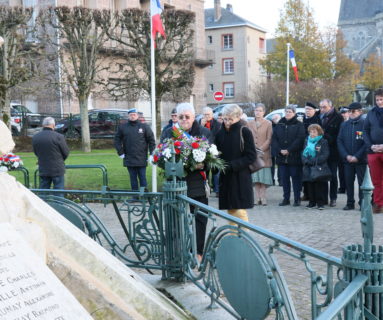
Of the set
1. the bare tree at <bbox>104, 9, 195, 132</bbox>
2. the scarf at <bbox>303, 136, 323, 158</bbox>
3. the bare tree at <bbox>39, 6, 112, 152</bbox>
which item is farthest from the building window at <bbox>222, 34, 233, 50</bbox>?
the scarf at <bbox>303, 136, 323, 158</bbox>

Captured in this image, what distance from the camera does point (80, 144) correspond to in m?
24.6

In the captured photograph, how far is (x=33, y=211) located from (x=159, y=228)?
168 cm

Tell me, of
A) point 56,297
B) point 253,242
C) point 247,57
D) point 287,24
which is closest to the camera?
point 56,297

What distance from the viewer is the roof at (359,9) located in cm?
8488

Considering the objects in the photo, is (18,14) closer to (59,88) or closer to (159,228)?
(59,88)

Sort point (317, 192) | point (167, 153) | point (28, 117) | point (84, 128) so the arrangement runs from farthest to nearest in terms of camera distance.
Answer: point (28, 117) → point (84, 128) → point (317, 192) → point (167, 153)

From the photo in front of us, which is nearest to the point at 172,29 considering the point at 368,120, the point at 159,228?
the point at 368,120

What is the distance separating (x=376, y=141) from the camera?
877 cm

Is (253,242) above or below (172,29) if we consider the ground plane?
below

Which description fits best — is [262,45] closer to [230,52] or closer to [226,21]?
[226,21]

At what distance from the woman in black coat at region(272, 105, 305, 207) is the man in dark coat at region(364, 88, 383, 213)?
1465 mm

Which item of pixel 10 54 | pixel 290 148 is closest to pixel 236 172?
pixel 290 148

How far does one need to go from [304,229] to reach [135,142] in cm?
413

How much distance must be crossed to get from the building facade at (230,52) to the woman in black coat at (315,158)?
46.6 metres
